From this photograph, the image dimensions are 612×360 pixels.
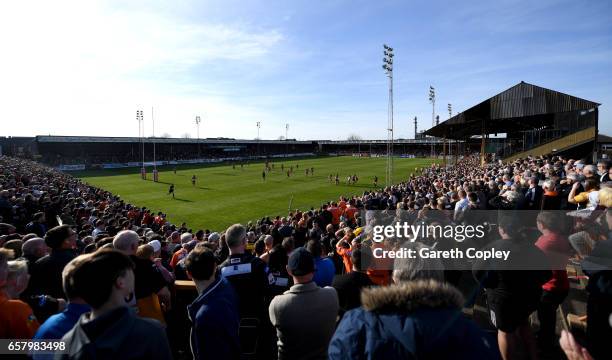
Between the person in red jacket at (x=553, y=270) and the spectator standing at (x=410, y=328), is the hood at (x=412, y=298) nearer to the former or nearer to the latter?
the spectator standing at (x=410, y=328)

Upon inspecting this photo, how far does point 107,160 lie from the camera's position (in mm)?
62656

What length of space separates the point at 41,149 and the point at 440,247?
235 ft

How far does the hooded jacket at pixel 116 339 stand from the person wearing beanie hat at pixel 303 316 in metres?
1.30

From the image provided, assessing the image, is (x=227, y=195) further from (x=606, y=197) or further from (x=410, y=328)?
(x=410, y=328)

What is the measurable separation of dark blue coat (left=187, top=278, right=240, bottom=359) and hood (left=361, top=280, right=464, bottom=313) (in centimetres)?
158

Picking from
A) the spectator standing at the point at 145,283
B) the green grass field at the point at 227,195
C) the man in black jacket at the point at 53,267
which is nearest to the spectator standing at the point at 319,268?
the spectator standing at the point at 145,283

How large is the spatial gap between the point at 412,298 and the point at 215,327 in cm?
186

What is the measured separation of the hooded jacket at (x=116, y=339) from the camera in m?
1.83

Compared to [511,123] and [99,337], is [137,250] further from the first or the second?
[511,123]

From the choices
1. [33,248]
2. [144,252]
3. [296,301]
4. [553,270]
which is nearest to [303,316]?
[296,301]

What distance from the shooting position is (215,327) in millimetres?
2910

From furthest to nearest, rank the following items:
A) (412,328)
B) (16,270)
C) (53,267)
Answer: (53,267), (16,270), (412,328)

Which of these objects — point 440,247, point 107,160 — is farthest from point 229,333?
point 107,160

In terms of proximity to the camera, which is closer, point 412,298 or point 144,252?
point 412,298
